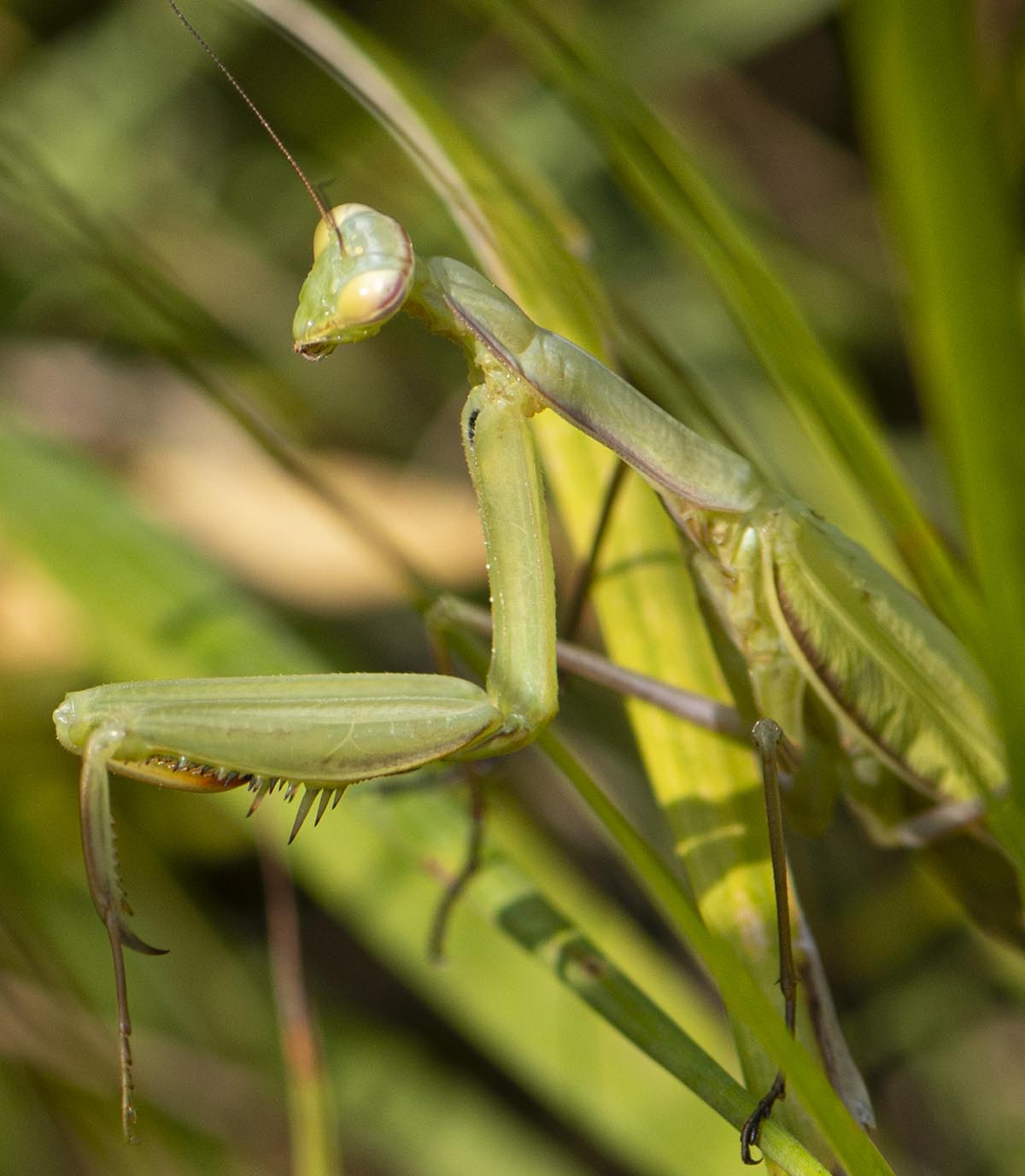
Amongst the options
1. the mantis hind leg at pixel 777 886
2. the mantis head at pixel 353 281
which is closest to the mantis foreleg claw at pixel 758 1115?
the mantis hind leg at pixel 777 886

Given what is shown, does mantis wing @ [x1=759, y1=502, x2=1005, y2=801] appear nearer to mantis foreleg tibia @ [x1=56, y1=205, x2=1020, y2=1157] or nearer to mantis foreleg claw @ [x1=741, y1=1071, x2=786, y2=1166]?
mantis foreleg tibia @ [x1=56, y1=205, x2=1020, y2=1157]

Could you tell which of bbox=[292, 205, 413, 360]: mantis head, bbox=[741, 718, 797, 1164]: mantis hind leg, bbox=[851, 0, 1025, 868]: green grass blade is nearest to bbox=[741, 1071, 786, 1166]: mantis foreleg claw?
bbox=[741, 718, 797, 1164]: mantis hind leg

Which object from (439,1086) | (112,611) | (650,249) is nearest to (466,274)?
(112,611)

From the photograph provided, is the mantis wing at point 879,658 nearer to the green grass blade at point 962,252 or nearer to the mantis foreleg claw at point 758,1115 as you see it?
the mantis foreleg claw at point 758,1115

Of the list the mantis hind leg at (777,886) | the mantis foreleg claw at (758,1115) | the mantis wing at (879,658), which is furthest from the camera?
the mantis wing at (879,658)

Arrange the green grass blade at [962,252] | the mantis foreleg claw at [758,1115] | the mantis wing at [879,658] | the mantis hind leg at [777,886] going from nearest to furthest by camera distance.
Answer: the green grass blade at [962,252], the mantis foreleg claw at [758,1115], the mantis hind leg at [777,886], the mantis wing at [879,658]

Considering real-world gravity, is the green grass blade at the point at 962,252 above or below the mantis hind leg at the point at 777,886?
above

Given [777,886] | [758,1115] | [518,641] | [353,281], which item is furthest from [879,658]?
[353,281]

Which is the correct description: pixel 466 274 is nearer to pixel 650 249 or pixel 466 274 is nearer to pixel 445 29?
pixel 650 249
